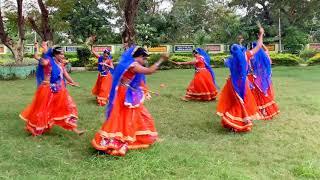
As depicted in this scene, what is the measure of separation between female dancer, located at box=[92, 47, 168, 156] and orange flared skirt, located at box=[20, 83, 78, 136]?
4.84 feet

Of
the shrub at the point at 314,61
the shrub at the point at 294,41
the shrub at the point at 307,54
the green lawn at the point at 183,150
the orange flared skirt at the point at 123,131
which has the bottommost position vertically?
the green lawn at the point at 183,150

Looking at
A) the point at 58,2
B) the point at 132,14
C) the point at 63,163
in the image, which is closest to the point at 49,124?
the point at 63,163

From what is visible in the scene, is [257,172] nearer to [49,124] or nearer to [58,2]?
[49,124]

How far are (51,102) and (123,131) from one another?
6.54 feet

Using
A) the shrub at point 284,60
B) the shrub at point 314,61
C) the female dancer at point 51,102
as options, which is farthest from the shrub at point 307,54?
the female dancer at point 51,102

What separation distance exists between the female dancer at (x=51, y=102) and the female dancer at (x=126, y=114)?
1.50 metres

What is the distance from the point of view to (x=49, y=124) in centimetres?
762

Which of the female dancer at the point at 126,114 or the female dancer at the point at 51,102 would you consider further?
the female dancer at the point at 51,102

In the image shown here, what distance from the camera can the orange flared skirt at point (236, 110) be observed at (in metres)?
7.88

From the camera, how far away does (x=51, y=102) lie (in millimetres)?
7664

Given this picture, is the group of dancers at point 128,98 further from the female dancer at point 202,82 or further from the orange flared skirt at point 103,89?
the female dancer at point 202,82

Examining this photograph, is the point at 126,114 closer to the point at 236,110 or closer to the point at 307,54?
the point at 236,110

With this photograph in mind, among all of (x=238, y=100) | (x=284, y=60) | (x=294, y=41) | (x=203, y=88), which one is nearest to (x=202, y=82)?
(x=203, y=88)

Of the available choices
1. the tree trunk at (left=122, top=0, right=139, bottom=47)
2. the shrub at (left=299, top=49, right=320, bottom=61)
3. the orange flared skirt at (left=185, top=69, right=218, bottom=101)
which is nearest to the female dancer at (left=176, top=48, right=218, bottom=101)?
the orange flared skirt at (left=185, top=69, right=218, bottom=101)
